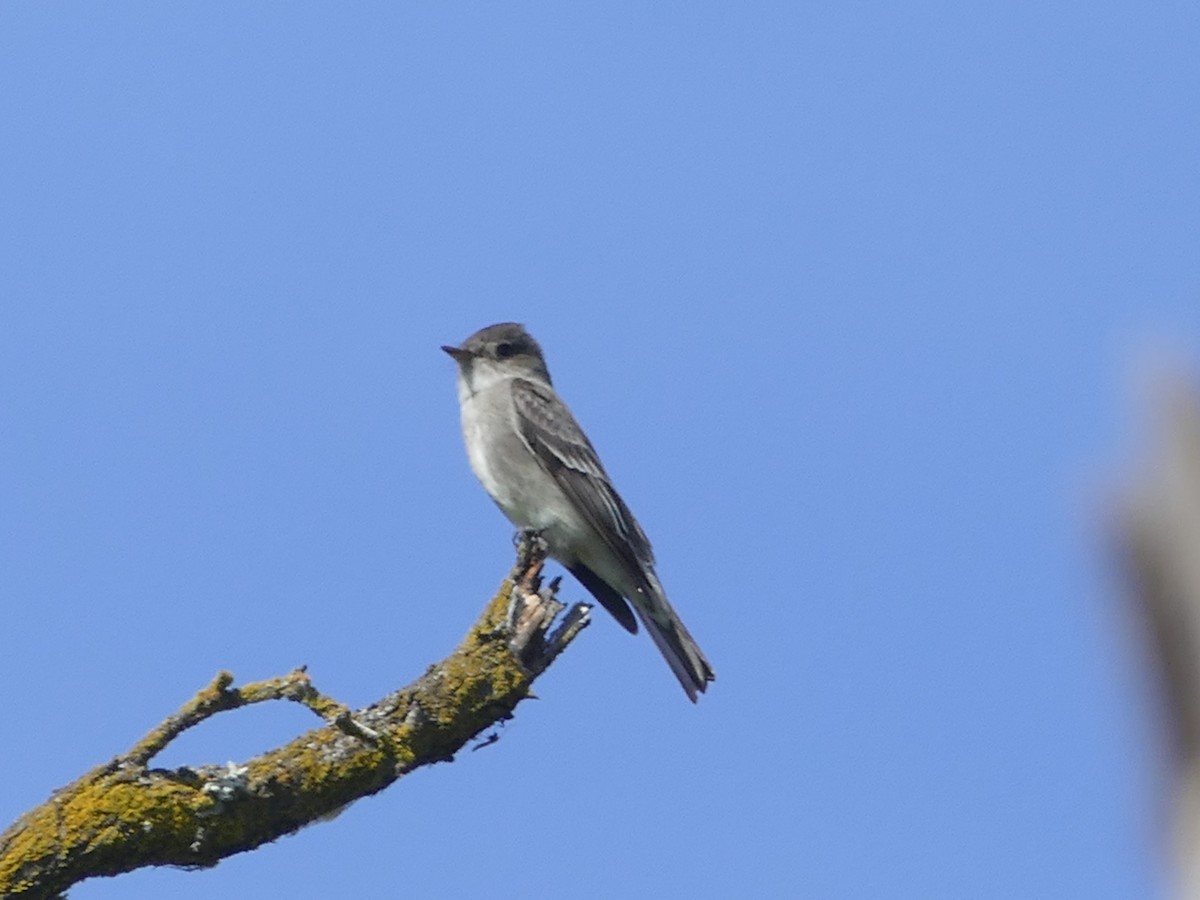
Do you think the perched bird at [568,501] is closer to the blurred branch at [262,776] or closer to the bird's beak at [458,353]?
the bird's beak at [458,353]

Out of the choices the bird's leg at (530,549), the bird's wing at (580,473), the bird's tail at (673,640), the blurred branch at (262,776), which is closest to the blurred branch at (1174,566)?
the blurred branch at (262,776)

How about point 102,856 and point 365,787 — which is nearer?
point 102,856

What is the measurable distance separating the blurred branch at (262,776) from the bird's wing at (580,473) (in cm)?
484

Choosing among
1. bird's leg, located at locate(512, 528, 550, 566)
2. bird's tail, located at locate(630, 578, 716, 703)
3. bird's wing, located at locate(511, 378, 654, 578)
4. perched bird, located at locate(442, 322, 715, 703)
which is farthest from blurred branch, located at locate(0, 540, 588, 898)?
bird's wing, located at locate(511, 378, 654, 578)

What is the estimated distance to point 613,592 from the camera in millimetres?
11195

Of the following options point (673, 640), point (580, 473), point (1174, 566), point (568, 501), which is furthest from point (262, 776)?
point (580, 473)

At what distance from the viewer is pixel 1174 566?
2.76ft

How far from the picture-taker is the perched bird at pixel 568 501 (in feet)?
36.2

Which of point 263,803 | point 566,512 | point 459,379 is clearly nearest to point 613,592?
point 566,512

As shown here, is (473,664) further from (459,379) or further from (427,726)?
(459,379)

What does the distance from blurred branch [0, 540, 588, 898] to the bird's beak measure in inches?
244

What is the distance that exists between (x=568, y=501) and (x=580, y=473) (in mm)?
299

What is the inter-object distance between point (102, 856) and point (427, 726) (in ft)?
4.00

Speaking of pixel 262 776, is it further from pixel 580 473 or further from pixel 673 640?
pixel 580 473
